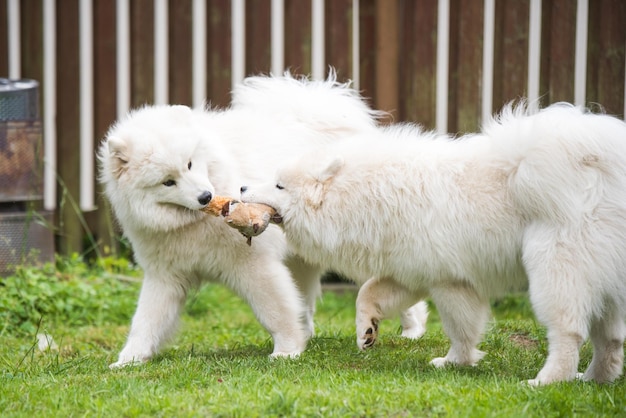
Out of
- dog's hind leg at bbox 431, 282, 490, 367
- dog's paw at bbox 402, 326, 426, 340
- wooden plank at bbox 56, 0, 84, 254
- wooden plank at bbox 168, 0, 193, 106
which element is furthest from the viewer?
wooden plank at bbox 56, 0, 84, 254

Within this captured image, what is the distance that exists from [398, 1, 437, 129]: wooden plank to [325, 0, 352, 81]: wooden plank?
47 centimetres

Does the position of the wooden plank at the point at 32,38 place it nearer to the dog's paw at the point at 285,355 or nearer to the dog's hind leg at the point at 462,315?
the dog's paw at the point at 285,355

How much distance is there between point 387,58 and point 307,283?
2.79 m

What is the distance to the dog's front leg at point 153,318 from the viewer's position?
19.6ft

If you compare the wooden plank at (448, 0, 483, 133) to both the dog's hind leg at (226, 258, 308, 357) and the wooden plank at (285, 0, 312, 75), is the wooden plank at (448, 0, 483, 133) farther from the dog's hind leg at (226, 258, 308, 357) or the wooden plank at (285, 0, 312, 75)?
the dog's hind leg at (226, 258, 308, 357)

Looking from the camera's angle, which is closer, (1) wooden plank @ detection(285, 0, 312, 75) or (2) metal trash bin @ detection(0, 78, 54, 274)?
(2) metal trash bin @ detection(0, 78, 54, 274)

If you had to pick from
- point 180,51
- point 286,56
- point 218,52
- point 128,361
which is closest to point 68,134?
point 180,51

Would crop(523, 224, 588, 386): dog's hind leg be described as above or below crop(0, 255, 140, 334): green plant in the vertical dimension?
above

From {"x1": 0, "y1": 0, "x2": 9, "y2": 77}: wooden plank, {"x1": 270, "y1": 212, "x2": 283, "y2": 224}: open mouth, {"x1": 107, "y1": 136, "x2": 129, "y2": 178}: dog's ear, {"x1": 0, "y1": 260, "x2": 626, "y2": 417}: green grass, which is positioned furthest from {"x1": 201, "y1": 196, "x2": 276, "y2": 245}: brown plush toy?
{"x1": 0, "y1": 0, "x2": 9, "y2": 77}: wooden plank

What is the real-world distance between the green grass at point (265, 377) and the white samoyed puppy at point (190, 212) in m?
0.28

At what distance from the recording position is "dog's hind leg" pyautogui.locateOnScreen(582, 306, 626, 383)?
5.08m

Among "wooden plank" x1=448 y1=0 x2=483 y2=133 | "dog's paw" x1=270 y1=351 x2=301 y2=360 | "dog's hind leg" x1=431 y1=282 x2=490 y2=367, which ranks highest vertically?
"wooden plank" x1=448 y1=0 x2=483 y2=133

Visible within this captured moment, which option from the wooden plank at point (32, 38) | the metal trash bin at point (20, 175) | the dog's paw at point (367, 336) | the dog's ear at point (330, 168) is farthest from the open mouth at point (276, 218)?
the wooden plank at point (32, 38)

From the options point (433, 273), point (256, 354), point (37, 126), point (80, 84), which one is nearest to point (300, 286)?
point (256, 354)
